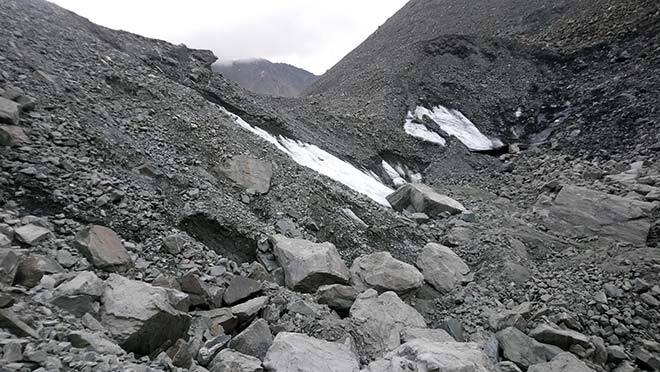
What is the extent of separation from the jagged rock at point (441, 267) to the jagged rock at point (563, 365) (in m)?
2.23

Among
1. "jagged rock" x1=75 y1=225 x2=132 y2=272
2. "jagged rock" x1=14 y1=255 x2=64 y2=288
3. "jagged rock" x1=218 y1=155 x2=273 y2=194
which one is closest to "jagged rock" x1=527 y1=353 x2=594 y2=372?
"jagged rock" x1=218 y1=155 x2=273 y2=194

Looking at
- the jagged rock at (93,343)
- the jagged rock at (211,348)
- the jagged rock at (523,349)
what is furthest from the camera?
the jagged rock at (523,349)

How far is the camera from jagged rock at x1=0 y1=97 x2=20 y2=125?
6367 millimetres

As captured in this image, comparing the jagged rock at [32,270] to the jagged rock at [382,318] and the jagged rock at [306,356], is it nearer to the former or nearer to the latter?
the jagged rock at [306,356]

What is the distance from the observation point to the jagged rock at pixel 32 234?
5.10 metres

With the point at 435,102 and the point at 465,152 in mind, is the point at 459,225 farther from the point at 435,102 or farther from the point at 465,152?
the point at 435,102

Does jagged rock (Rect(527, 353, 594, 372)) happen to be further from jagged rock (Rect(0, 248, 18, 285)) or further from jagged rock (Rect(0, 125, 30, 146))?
jagged rock (Rect(0, 125, 30, 146))

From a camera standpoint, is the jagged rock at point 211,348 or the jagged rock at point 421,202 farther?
the jagged rock at point 421,202

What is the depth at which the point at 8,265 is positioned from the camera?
13.9 ft

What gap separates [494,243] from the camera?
383 inches

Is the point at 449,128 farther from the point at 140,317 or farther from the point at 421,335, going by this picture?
the point at 140,317

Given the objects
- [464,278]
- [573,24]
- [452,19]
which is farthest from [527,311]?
[452,19]

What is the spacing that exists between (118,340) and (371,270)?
14.7ft

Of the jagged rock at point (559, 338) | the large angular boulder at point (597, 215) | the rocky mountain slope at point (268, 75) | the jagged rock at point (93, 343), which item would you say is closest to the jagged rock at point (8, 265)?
the jagged rock at point (93, 343)
